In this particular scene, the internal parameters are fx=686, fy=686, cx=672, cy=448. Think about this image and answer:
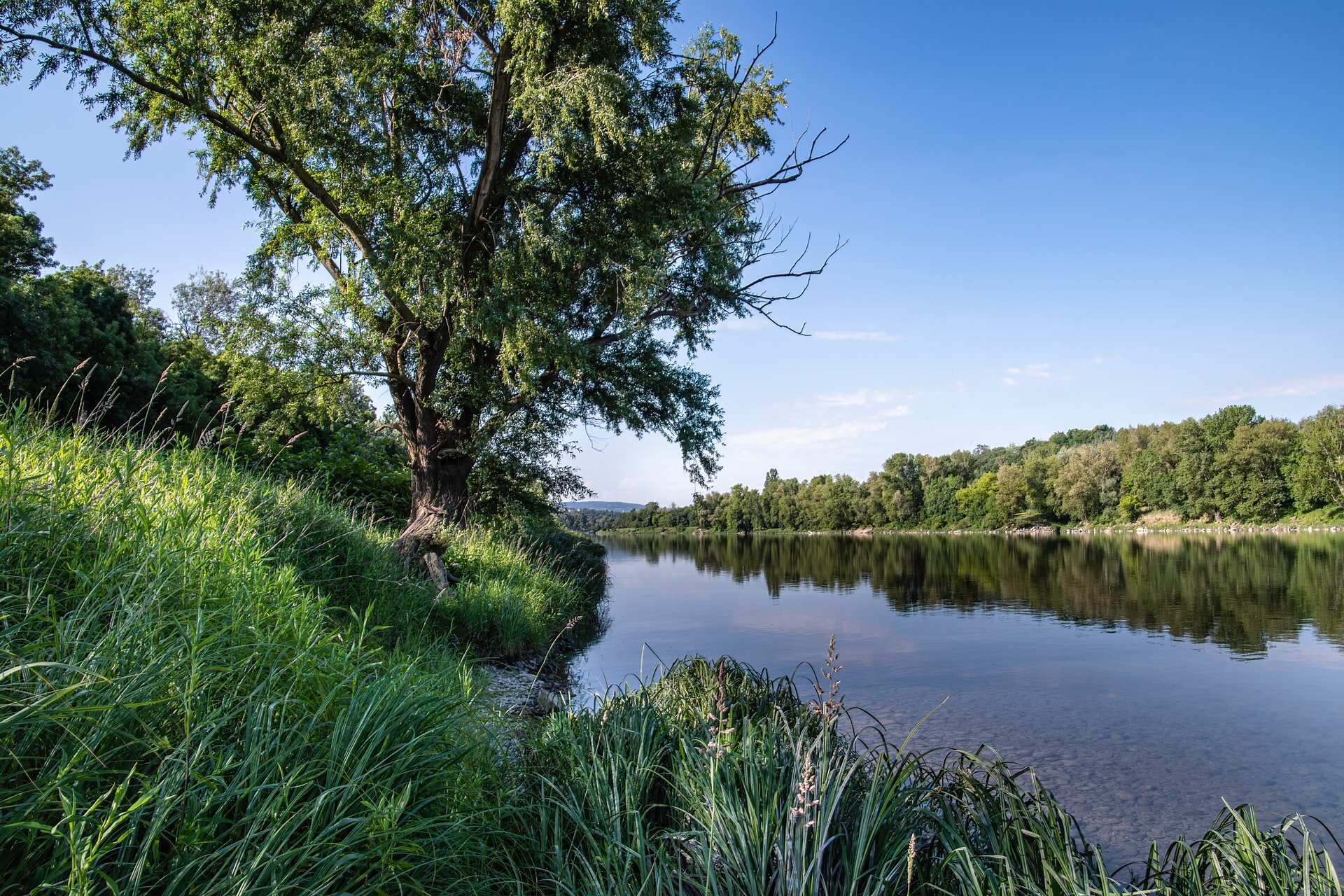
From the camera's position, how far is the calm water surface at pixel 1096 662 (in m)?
6.84

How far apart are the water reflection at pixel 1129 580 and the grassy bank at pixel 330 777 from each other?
1322 centimetres

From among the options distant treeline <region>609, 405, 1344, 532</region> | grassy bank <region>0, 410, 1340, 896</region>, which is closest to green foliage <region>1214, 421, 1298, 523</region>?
distant treeline <region>609, 405, 1344, 532</region>

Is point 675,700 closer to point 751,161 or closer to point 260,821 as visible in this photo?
point 260,821

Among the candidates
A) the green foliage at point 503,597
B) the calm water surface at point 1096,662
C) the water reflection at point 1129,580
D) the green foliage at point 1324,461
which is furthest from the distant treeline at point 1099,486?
the green foliage at point 503,597

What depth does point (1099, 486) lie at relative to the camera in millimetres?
79688

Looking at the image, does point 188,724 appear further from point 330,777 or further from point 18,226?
point 18,226

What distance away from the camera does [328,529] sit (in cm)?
659

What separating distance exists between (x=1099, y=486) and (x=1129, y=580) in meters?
64.3

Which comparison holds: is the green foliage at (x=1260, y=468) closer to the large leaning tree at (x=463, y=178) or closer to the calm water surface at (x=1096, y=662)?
the calm water surface at (x=1096, y=662)

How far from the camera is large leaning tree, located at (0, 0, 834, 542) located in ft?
32.9

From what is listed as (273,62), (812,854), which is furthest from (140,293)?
(812,854)

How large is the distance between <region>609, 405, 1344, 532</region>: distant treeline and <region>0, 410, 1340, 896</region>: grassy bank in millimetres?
45003

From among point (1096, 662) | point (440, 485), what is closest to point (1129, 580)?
point (1096, 662)

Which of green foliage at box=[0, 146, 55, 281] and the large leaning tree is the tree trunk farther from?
green foliage at box=[0, 146, 55, 281]
